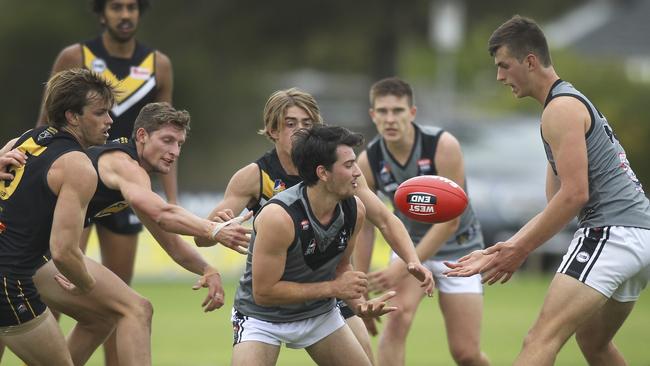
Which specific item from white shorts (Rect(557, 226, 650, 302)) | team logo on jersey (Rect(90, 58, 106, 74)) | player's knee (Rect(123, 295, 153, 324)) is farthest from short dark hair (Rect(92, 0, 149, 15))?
white shorts (Rect(557, 226, 650, 302))

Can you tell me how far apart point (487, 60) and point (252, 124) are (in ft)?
62.2

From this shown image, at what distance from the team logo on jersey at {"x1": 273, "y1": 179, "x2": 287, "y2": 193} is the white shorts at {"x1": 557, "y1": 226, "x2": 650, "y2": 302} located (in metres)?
→ 1.87

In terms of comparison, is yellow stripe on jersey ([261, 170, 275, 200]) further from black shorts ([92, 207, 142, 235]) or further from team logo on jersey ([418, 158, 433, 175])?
team logo on jersey ([418, 158, 433, 175])

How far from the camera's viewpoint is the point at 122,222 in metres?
8.55

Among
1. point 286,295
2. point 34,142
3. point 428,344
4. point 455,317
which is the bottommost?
point 428,344

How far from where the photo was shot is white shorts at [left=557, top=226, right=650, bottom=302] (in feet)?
21.9

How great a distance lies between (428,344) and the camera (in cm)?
1277

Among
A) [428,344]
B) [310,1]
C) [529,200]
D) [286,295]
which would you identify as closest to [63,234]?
[286,295]

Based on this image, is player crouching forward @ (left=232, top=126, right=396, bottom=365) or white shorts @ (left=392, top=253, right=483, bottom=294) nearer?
player crouching forward @ (left=232, top=126, right=396, bottom=365)

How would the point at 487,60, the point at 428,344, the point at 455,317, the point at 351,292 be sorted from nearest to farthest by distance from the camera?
the point at 351,292
the point at 455,317
the point at 428,344
the point at 487,60

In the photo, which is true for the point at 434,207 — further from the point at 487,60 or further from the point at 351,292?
the point at 487,60

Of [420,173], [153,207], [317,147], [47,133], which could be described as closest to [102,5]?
[47,133]

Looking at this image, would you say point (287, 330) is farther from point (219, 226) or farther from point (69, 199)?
point (69, 199)

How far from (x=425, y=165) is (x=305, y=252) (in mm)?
2391
